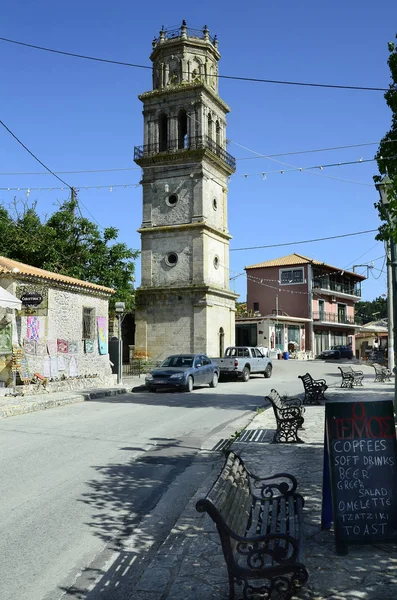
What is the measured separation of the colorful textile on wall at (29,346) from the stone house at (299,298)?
36925mm

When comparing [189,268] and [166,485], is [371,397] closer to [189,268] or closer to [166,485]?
[166,485]

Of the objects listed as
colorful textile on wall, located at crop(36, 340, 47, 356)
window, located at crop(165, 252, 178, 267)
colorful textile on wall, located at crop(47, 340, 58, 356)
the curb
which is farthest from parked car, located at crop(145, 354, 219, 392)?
window, located at crop(165, 252, 178, 267)

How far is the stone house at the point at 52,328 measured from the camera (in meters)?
17.1

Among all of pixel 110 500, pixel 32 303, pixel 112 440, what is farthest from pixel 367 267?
pixel 110 500

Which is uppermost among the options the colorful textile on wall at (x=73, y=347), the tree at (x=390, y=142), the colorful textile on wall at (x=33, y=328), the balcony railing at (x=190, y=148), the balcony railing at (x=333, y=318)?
the balcony railing at (x=190, y=148)

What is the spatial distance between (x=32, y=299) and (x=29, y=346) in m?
1.97

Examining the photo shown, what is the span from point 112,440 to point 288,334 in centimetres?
4655

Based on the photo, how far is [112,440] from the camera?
9773mm

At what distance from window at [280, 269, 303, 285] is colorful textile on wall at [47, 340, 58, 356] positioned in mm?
41351

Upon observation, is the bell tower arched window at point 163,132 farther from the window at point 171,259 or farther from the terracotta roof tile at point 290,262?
the terracotta roof tile at point 290,262

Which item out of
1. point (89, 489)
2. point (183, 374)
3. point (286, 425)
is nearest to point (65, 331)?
point (183, 374)

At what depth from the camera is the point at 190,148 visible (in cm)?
3553

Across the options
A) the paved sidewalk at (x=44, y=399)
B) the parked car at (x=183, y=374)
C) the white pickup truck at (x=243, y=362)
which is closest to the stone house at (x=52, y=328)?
the paved sidewalk at (x=44, y=399)

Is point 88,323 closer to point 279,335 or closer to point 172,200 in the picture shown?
point 172,200
